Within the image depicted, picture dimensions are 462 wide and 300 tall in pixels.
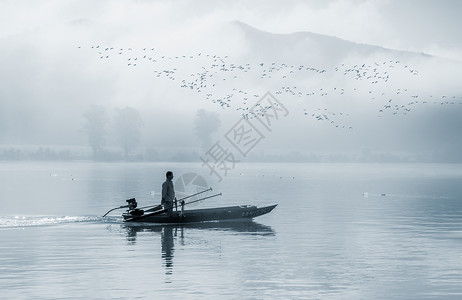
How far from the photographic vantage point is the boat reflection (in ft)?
147

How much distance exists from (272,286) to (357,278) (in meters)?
3.82

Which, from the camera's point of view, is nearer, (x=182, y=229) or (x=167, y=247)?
(x=167, y=247)

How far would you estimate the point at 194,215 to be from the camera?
2060 inches

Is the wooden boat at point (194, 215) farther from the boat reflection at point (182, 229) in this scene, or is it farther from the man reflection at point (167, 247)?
the man reflection at point (167, 247)

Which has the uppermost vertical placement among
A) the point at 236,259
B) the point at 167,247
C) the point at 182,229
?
the point at 182,229

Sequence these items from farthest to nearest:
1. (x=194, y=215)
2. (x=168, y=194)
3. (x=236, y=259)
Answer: (x=194, y=215), (x=168, y=194), (x=236, y=259)

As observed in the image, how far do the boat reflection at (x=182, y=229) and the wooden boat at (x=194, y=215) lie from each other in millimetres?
400

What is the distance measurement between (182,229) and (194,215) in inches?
82.4

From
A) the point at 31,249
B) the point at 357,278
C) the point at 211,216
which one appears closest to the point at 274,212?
the point at 211,216

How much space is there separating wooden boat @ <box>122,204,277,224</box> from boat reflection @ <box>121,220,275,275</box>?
400 mm

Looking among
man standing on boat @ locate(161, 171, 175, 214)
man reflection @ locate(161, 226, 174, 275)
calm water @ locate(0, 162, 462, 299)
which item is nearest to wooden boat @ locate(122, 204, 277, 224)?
man standing on boat @ locate(161, 171, 175, 214)

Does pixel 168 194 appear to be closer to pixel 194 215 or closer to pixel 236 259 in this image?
pixel 194 215

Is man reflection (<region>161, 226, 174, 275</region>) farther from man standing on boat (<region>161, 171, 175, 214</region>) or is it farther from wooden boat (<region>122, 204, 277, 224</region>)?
man standing on boat (<region>161, 171, 175, 214</region>)

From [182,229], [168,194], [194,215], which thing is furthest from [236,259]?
[194,215]
